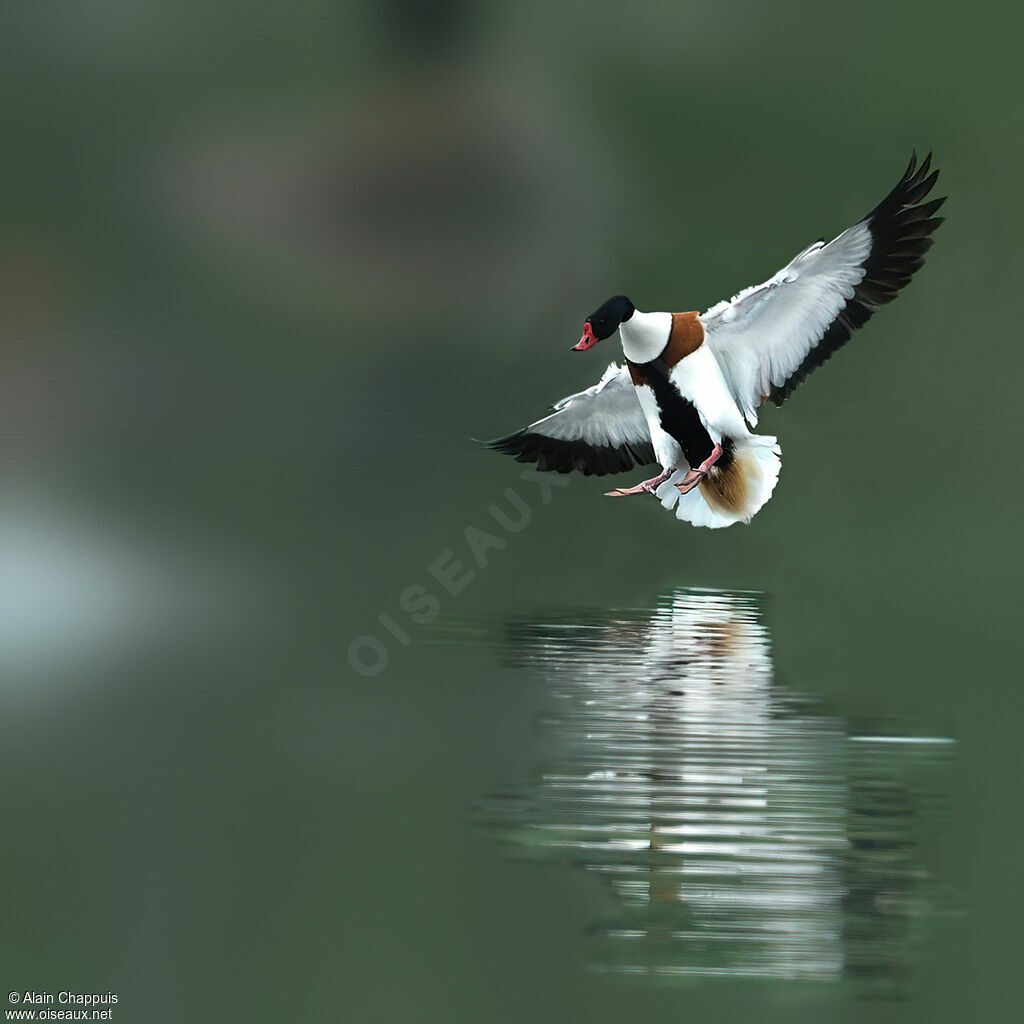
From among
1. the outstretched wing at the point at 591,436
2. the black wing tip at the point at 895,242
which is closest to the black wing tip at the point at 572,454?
the outstretched wing at the point at 591,436

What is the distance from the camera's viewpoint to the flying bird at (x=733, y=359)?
68.1 inches

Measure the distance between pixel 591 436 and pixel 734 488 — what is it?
28cm

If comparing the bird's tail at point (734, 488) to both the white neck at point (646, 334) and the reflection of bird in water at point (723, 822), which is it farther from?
the reflection of bird in water at point (723, 822)

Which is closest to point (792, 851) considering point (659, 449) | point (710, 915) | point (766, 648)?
point (710, 915)

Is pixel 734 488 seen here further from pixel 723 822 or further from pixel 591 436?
pixel 723 822

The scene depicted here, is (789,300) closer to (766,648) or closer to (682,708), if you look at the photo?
(766,648)

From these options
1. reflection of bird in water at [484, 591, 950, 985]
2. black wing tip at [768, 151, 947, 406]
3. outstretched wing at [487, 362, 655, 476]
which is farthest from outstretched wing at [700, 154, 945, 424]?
reflection of bird in water at [484, 591, 950, 985]

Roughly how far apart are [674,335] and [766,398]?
20 centimetres

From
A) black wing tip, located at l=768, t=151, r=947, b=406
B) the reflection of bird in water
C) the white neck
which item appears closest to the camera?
the reflection of bird in water

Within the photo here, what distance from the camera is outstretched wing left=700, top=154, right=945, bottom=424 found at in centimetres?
172

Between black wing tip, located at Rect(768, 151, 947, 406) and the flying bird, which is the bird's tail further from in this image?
black wing tip, located at Rect(768, 151, 947, 406)

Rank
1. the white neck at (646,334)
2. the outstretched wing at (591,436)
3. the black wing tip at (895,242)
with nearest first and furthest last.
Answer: the black wing tip at (895,242) → the white neck at (646,334) → the outstretched wing at (591,436)

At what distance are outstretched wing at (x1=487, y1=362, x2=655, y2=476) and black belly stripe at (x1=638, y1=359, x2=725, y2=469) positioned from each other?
0.09 m

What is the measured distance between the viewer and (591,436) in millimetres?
2051
